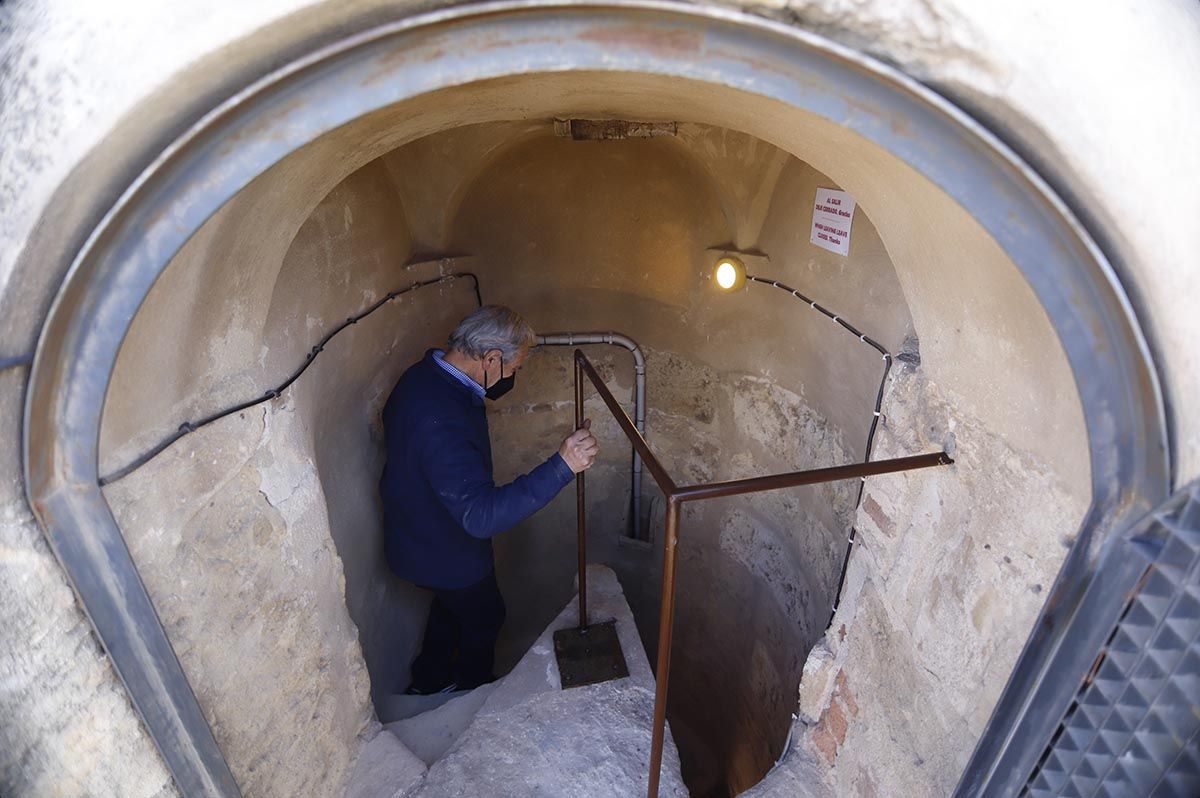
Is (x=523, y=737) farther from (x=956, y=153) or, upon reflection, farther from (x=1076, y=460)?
(x=956, y=153)

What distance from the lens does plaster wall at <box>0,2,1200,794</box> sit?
113 cm

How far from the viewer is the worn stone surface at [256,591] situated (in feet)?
5.72

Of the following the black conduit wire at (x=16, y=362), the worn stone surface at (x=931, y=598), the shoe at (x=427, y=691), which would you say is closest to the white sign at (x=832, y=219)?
A: the worn stone surface at (x=931, y=598)

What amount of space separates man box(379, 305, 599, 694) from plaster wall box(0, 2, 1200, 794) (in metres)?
1.77

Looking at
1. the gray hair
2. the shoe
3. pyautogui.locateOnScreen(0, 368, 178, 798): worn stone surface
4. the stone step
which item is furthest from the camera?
the shoe

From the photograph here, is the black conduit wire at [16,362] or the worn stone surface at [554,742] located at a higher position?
the black conduit wire at [16,362]

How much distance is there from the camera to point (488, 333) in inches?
127

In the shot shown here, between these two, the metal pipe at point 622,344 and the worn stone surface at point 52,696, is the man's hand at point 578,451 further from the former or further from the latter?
the worn stone surface at point 52,696

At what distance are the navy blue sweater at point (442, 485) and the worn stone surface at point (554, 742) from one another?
25.6 inches

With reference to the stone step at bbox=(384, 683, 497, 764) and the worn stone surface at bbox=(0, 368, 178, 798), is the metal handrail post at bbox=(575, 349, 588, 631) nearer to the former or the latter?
the stone step at bbox=(384, 683, 497, 764)

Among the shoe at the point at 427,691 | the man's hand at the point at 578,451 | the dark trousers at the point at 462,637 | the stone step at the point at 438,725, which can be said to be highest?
the man's hand at the point at 578,451

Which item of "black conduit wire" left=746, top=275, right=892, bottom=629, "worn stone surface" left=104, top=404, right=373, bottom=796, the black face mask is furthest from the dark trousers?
"black conduit wire" left=746, top=275, right=892, bottom=629

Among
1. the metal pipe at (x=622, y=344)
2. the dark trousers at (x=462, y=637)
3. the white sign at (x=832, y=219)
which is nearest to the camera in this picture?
the white sign at (x=832, y=219)

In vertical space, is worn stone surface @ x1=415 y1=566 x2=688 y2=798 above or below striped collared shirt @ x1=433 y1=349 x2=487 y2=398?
below
